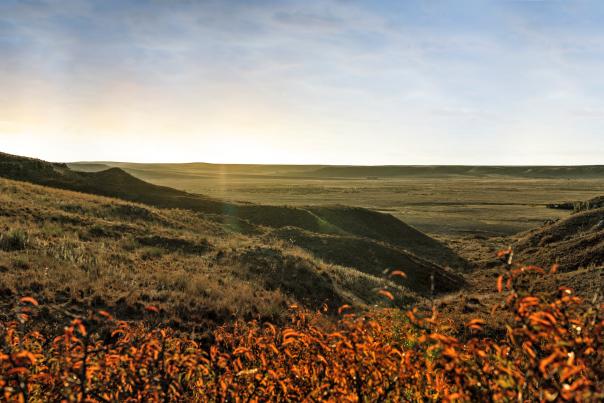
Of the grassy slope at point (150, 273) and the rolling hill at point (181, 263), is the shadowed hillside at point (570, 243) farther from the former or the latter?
the grassy slope at point (150, 273)

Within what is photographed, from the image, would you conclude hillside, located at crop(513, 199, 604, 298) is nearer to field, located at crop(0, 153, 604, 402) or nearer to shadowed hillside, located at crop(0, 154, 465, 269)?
field, located at crop(0, 153, 604, 402)

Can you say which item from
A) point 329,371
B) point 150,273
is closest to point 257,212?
point 150,273

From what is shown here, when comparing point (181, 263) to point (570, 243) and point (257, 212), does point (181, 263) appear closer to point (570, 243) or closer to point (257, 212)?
point (570, 243)

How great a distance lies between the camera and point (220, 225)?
108 ft

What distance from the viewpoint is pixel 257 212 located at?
4256 cm

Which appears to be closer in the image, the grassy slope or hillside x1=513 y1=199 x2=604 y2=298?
the grassy slope

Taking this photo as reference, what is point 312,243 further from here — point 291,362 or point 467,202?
point 467,202

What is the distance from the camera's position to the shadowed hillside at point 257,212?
39.0 meters

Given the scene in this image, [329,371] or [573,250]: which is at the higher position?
[329,371]

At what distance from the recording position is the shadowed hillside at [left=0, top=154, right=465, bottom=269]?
3897 centimetres

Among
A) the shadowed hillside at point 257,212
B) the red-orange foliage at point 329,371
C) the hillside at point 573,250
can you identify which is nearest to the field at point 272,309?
the red-orange foliage at point 329,371

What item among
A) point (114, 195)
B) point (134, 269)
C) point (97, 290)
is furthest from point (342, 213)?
point (97, 290)

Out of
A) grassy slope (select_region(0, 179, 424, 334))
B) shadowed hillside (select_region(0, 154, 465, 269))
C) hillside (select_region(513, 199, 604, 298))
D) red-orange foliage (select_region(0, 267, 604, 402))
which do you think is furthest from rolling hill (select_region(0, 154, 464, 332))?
hillside (select_region(513, 199, 604, 298))

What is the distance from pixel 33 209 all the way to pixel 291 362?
69.1ft
